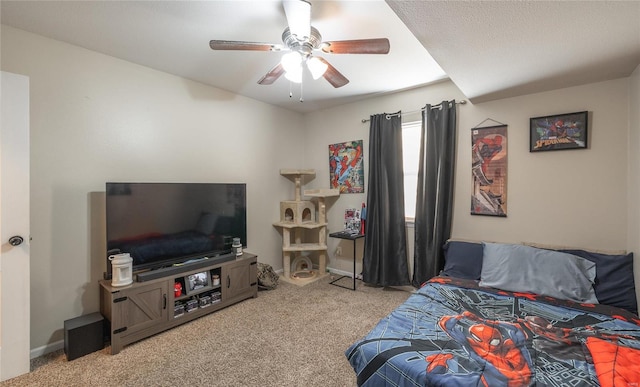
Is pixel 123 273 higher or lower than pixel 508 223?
lower

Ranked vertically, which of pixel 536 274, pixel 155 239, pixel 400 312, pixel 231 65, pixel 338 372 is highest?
pixel 231 65

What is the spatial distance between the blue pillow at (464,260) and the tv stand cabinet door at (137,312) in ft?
8.68

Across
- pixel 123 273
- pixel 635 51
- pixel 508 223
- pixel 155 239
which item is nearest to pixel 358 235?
pixel 508 223

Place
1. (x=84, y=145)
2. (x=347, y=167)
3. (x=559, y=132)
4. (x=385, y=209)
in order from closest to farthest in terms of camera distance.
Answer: (x=84, y=145) < (x=559, y=132) < (x=385, y=209) < (x=347, y=167)

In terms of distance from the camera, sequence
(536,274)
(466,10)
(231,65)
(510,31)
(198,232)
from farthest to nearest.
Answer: (198,232) < (231,65) < (536,274) < (510,31) < (466,10)

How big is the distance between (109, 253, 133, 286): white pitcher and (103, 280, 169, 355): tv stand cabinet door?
8cm

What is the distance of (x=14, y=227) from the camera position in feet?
6.16

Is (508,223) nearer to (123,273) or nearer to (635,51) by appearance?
(635,51)

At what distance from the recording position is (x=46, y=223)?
217 cm

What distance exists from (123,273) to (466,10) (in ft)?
9.74

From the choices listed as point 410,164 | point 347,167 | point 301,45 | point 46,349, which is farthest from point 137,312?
point 410,164

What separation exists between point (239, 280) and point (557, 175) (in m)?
3.30

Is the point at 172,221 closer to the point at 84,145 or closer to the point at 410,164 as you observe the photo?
the point at 84,145

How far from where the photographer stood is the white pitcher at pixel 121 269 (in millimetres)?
2221
